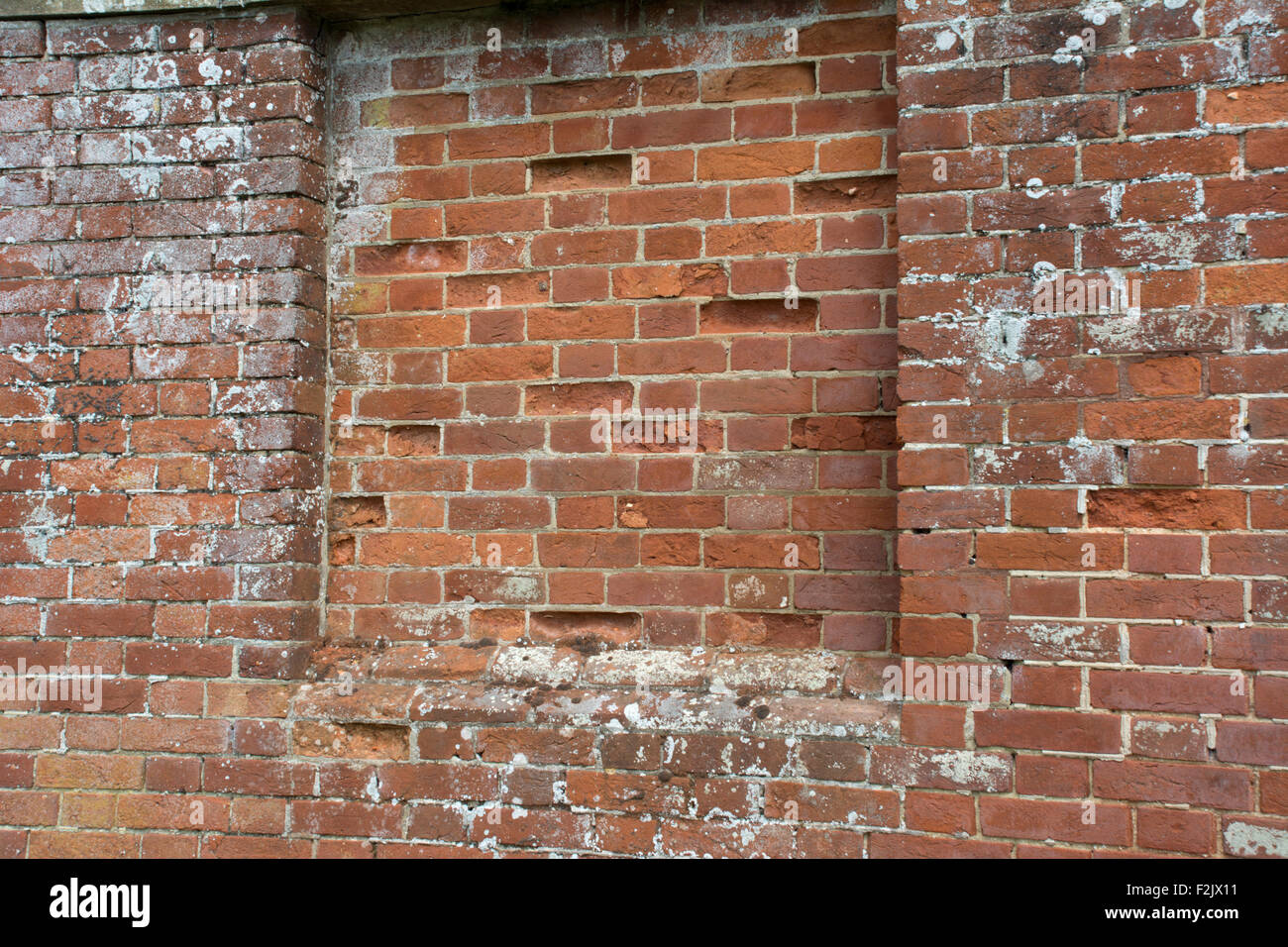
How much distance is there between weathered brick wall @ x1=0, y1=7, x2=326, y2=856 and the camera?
2812mm

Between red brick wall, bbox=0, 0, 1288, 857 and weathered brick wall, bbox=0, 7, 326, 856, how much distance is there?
14 millimetres

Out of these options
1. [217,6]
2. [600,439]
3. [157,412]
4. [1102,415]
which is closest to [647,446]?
[600,439]

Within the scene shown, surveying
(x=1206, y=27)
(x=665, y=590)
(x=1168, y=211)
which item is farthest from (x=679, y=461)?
(x=1206, y=27)

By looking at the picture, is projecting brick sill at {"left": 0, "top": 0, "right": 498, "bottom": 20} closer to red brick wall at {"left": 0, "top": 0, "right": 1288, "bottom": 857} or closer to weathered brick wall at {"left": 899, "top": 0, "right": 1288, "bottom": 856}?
red brick wall at {"left": 0, "top": 0, "right": 1288, "bottom": 857}

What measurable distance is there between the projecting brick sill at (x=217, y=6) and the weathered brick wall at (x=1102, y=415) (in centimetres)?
140

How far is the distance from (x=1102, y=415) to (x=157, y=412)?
2.53 m

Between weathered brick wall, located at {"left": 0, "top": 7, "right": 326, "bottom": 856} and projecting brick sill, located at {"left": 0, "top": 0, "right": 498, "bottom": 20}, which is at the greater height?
projecting brick sill, located at {"left": 0, "top": 0, "right": 498, "bottom": 20}

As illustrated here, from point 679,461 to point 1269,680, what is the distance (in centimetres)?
149

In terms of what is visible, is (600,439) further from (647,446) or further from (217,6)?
(217,6)

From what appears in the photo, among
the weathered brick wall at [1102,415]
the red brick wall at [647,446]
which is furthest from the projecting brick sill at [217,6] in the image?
the weathered brick wall at [1102,415]

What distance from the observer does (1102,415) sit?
7.77ft

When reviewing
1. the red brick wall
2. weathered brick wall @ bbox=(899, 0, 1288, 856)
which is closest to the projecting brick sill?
the red brick wall

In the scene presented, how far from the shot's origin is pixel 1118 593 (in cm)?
234

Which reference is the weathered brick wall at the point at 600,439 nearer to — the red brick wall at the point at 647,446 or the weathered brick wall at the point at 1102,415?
the red brick wall at the point at 647,446
